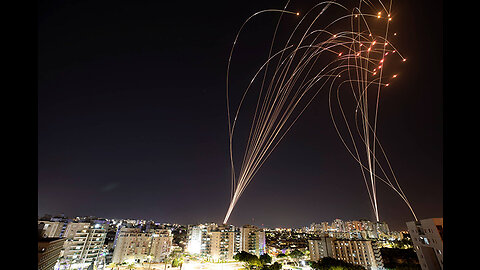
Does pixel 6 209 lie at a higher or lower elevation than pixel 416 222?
lower

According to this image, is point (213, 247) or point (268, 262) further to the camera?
point (213, 247)

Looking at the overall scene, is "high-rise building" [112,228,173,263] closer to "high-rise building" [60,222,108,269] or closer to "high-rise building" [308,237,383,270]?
"high-rise building" [60,222,108,269]

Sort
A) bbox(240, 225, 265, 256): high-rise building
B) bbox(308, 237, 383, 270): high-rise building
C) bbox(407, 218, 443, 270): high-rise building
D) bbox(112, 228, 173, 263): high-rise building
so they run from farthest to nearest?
1. bbox(240, 225, 265, 256): high-rise building
2. bbox(112, 228, 173, 263): high-rise building
3. bbox(308, 237, 383, 270): high-rise building
4. bbox(407, 218, 443, 270): high-rise building

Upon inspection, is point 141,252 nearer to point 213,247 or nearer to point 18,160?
point 213,247

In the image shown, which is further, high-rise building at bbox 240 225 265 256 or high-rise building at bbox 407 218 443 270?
high-rise building at bbox 240 225 265 256

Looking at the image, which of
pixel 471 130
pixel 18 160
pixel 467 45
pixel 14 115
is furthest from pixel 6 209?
pixel 467 45

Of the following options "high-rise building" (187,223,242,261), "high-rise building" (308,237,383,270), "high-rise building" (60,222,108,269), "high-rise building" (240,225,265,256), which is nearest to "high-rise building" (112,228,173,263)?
"high-rise building" (60,222,108,269)

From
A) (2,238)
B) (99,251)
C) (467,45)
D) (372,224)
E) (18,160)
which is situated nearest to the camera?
(2,238)

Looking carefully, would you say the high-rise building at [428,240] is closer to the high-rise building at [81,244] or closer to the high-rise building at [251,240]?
the high-rise building at [251,240]
